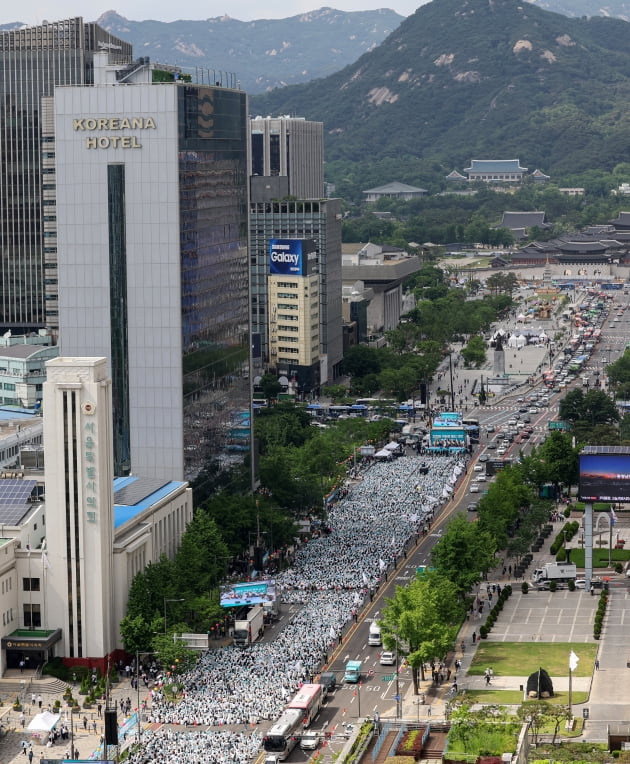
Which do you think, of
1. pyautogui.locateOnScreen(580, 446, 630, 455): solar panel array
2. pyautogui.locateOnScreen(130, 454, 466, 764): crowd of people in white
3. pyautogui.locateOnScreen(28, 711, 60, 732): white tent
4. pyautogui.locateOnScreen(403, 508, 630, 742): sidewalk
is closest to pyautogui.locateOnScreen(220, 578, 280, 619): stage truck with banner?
pyautogui.locateOnScreen(130, 454, 466, 764): crowd of people in white

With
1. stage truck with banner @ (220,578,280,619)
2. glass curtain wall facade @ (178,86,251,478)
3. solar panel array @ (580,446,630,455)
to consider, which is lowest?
stage truck with banner @ (220,578,280,619)

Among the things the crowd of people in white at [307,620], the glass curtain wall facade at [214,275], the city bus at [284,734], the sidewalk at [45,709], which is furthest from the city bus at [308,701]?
the glass curtain wall facade at [214,275]

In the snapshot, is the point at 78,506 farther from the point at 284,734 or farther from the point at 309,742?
the point at 309,742

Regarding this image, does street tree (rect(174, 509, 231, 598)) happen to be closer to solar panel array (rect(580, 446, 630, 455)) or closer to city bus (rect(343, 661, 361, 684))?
city bus (rect(343, 661, 361, 684))

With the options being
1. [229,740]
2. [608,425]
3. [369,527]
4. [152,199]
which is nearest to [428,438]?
[608,425]

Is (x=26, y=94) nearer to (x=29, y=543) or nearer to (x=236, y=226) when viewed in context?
(x=236, y=226)

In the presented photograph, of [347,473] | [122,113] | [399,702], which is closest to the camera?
[399,702]

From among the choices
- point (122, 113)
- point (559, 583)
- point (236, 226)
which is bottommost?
point (559, 583)

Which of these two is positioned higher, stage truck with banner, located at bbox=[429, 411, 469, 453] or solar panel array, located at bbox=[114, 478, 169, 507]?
solar panel array, located at bbox=[114, 478, 169, 507]
